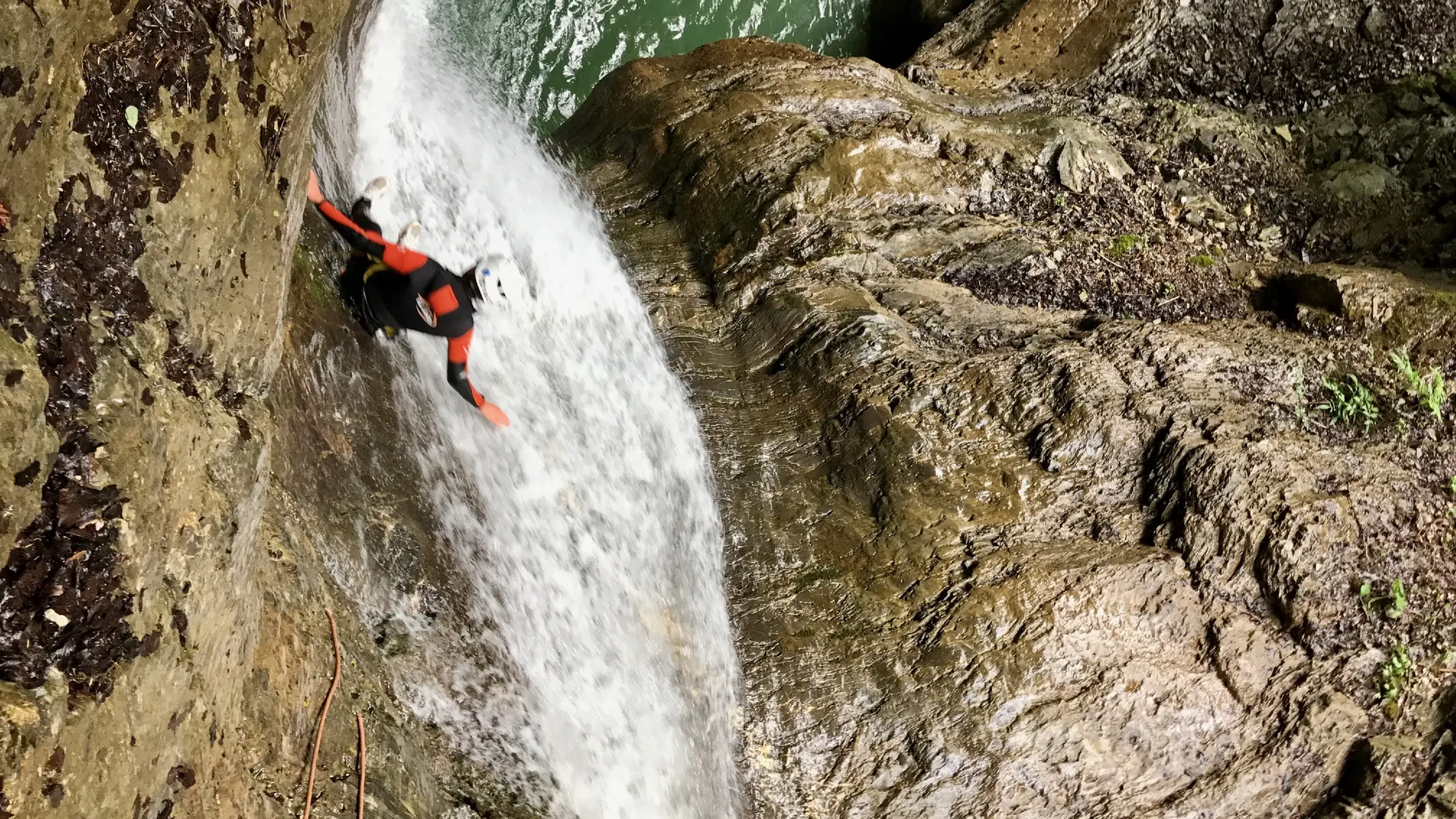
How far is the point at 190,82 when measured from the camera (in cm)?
256

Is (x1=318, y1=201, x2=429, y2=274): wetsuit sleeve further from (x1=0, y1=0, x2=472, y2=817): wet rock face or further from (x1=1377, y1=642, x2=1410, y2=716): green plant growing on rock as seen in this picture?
(x1=1377, y1=642, x2=1410, y2=716): green plant growing on rock

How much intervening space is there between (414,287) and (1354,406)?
488 cm

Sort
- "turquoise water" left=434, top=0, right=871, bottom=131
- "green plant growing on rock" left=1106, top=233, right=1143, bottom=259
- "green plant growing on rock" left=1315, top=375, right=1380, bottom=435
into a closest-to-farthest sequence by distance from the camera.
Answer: "green plant growing on rock" left=1315, top=375, right=1380, bottom=435 < "green plant growing on rock" left=1106, top=233, right=1143, bottom=259 < "turquoise water" left=434, top=0, right=871, bottom=131

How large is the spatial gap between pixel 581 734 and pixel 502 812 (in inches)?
→ 22.0

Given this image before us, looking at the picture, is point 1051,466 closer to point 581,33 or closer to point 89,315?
point 89,315

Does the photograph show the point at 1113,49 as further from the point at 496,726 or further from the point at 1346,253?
the point at 496,726

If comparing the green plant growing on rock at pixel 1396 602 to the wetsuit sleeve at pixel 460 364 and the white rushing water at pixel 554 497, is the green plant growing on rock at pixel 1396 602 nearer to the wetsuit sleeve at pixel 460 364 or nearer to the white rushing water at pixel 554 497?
the white rushing water at pixel 554 497

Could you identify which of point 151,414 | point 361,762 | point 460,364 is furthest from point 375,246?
point 361,762

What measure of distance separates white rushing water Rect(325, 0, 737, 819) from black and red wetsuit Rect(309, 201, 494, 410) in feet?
1.12

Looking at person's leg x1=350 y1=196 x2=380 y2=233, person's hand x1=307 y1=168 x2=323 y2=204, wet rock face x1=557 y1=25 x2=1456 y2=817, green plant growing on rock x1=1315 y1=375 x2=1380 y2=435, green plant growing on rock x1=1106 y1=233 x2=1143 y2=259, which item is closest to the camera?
person's hand x1=307 y1=168 x2=323 y2=204

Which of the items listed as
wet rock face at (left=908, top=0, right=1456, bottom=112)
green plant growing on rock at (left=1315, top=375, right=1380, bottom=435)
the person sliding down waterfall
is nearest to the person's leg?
the person sliding down waterfall

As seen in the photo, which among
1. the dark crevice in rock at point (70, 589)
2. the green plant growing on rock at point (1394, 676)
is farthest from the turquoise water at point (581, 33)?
the green plant growing on rock at point (1394, 676)

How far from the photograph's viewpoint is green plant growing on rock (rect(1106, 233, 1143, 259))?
5.73m

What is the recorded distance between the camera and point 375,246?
147 inches
